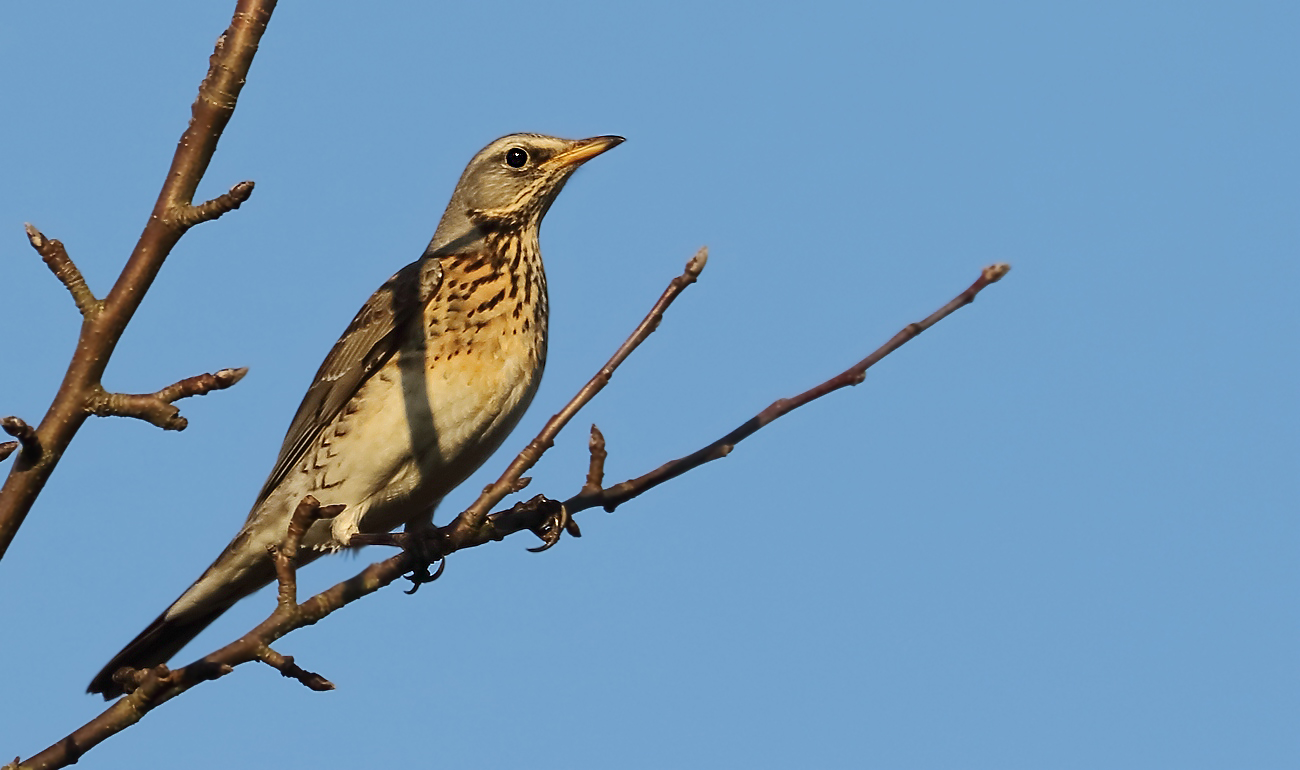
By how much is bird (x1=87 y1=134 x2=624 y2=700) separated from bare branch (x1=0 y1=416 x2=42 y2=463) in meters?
3.46

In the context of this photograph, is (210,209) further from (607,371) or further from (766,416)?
(766,416)

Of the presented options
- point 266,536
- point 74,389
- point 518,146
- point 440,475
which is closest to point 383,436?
point 440,475

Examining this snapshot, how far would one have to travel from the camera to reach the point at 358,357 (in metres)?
7.66

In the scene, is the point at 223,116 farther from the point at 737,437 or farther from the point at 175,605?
the point at 175,605

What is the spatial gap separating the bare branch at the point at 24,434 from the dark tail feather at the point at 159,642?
3331 millimetres

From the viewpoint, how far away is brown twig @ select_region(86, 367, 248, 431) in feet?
12.4

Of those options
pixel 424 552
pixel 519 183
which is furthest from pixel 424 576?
pixel 519 183

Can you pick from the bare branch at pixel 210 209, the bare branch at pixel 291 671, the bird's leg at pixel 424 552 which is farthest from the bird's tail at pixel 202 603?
the bare branch at pixel 210 209

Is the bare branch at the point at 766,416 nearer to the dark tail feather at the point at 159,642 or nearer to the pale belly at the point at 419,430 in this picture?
the pale belly at the point at 419,430

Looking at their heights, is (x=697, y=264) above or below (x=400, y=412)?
below

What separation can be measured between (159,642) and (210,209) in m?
4.27

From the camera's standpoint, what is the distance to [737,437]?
13.1 ft

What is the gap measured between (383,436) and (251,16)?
3.79 metres

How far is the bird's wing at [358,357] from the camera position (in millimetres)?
7582
